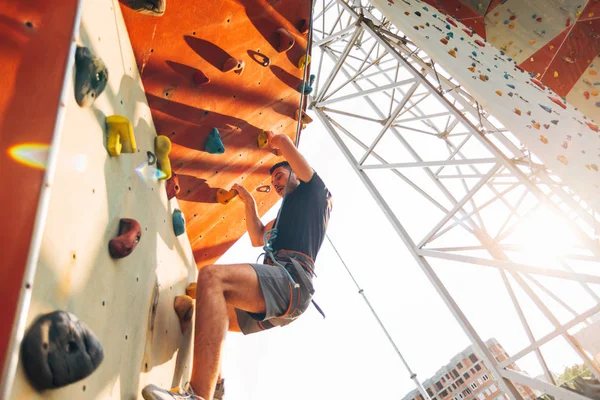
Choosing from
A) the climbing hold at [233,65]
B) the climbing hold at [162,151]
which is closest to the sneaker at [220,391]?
the climbing hold at [162,151]

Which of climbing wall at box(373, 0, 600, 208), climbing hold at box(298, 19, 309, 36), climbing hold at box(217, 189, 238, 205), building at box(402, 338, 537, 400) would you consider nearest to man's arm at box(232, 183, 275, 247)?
climbing hold at box(217, 189, 238, 205)

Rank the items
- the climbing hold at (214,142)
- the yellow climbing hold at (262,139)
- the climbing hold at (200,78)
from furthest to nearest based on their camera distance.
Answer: the yellow climbing hold at (262,139)
the climbing hold at (214,142)
the climbing hold at (200,78)

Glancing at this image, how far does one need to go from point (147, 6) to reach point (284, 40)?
125 centimetres

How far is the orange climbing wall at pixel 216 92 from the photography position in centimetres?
176

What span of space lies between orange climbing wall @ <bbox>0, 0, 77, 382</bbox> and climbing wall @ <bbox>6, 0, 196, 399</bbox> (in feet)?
0.25

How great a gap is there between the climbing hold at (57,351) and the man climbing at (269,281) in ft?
1.46

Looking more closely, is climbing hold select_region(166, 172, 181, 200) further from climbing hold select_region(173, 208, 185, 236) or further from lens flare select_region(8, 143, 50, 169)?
lens flare select_region(8, 143, 50, 169)

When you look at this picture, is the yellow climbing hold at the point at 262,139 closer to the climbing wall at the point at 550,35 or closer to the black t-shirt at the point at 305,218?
the black t-shirt at the point at 305,218

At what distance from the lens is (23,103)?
0.79m

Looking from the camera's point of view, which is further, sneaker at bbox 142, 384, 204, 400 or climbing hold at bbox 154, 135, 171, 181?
climbing hold at bbox 154, 135, 171, 181

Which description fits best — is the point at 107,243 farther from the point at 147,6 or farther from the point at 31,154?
the point at 147,6

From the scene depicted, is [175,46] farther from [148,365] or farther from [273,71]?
[148,365]


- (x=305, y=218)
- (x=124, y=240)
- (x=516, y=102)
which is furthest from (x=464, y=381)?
(x=124, y=240)

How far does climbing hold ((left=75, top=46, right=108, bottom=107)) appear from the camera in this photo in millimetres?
970
